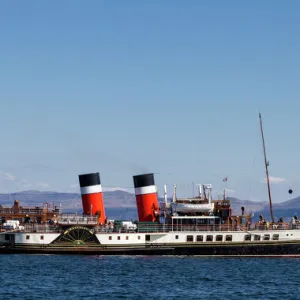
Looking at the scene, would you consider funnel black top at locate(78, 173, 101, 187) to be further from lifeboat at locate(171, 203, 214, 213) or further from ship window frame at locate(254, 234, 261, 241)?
ship window frame at locate(254, 234, 261, 241)

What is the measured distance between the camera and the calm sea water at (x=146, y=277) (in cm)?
5431

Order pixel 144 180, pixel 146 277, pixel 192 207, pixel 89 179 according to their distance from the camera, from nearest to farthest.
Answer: pixel 146 277
pixel 192 207
pixel 144 180
pixel 89 179

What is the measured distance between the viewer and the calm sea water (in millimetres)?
54312

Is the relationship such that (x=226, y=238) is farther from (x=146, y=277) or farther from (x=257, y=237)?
(x=146, y=277)

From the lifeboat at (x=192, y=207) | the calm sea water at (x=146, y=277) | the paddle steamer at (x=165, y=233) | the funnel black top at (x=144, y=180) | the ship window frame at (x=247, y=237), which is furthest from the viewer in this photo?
the funnel black top at (x=144, y=180)

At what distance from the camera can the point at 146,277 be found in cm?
6128

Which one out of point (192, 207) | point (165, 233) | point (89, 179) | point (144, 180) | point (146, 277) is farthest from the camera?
point (89, 179)

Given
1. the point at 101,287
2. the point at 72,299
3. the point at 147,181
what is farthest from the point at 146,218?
the point at 72,299

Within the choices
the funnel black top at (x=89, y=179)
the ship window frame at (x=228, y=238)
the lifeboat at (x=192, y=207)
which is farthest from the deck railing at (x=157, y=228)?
the funnel black top at (x=89, y=179)

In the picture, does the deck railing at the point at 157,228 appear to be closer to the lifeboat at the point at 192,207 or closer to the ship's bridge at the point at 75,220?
the ship's bridge at the point at 75,220

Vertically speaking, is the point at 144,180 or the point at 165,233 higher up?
the point at 144,180

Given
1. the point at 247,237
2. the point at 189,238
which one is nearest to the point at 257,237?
the point at 247,237

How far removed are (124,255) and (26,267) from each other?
36.5 ft

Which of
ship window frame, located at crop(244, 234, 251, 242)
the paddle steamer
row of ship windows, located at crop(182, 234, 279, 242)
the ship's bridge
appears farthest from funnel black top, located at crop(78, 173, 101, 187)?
ship window frame, located at crop(244, 234, 251, 242)
